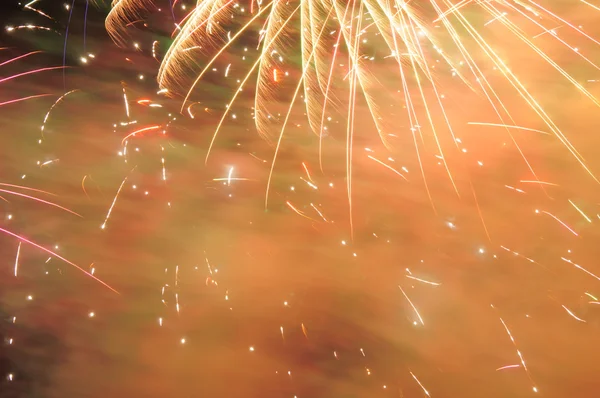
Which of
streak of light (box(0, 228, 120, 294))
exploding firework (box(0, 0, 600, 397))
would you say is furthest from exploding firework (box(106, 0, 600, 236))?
streak of light (box(0, 228, 120, 294))

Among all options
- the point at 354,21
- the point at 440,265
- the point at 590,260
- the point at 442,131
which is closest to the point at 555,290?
the point at 590,260

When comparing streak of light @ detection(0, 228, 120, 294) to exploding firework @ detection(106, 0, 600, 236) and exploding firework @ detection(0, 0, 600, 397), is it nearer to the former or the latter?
exploding firework @ detection(0, 0, 600, 397)

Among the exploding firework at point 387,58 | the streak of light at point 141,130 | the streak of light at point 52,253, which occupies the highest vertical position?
the exploding firework at point 387,58

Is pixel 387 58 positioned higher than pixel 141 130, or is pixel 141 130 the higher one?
pixel 387 58

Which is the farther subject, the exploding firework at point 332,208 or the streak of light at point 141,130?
the streak of light at point 141,130

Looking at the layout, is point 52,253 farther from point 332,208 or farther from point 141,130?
point 332,208

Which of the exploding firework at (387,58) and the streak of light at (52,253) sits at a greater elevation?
the exploding firework at (387,58)

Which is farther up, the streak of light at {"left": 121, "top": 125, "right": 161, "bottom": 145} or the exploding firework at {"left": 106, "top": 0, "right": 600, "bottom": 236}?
the exploding firework at {"left": 106, "top": 0, "right": 600, "bottom": 236}

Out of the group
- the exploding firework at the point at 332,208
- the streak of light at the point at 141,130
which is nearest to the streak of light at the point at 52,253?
the exploding firework at the point at 332,208

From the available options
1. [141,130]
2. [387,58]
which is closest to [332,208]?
[387,58]

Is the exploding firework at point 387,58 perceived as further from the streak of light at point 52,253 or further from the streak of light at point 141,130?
the streak of light at point 52,253

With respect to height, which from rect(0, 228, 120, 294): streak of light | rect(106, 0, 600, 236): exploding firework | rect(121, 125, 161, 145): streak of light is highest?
rect(106, 0, 600, 236): exploding firework

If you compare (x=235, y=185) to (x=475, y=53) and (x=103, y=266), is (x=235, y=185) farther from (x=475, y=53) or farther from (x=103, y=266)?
(x=475, y=53)
